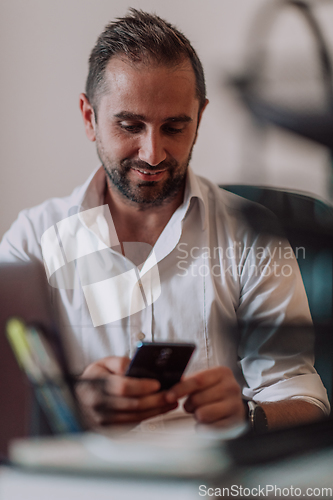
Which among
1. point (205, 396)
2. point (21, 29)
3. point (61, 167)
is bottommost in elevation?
point (205, 396)

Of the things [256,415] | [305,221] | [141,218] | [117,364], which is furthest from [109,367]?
[141,218]

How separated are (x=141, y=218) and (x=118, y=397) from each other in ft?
1.48

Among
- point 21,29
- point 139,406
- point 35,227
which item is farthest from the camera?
point 35,227

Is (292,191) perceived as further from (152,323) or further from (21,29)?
(21,29)

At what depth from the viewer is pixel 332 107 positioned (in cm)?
15

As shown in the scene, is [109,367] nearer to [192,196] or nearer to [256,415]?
[256,415]

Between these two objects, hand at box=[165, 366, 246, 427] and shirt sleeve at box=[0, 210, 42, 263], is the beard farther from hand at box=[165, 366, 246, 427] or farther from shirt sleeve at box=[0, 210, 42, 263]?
hand at box=[165, 366, 246, 427]

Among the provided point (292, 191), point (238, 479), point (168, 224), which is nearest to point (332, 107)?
point (292, 191)

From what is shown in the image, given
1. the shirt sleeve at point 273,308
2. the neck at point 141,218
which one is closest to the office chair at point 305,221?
the shirt sleeve at point 273,308

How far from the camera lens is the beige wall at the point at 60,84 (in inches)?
19.8

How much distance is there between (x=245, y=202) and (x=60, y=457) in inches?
6.9

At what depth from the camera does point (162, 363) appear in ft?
1.15

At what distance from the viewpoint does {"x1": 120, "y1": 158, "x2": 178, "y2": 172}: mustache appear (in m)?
0.59

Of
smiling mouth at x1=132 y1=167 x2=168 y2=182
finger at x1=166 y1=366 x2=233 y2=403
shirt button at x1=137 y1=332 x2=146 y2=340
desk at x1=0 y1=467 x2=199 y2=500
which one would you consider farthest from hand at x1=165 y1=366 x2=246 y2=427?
smiling mouth at x1=132 y1=167 x2=168 y2=182
